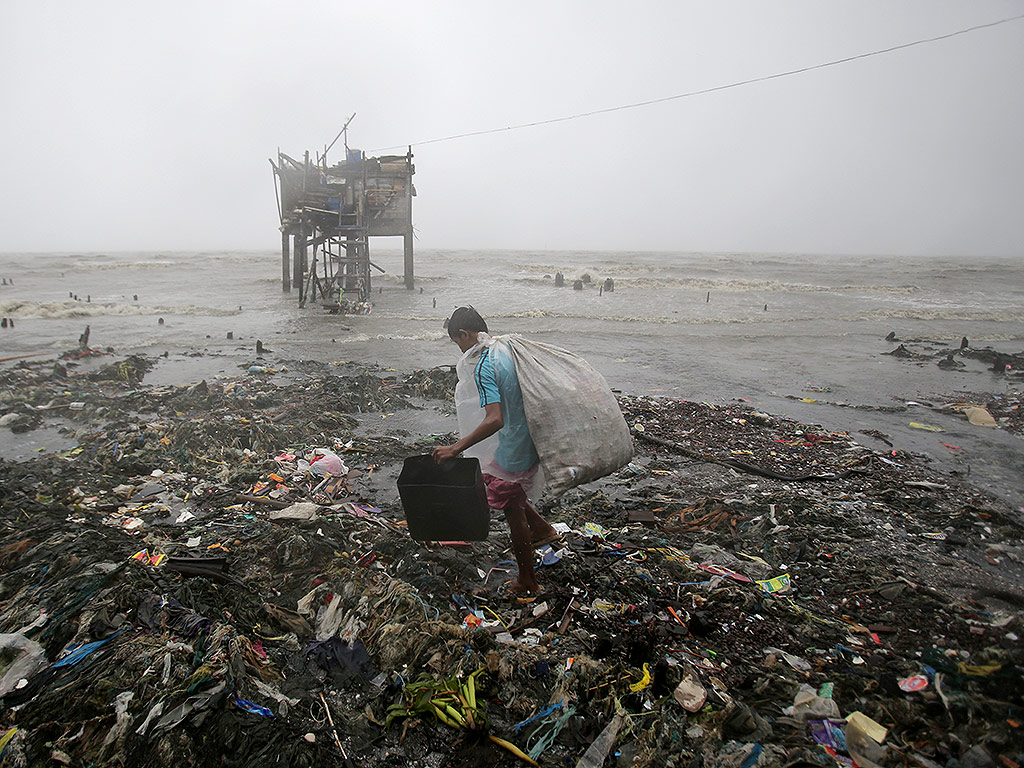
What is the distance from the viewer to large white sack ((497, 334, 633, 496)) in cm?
285

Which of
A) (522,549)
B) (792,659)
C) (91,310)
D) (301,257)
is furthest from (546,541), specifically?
(91,310)

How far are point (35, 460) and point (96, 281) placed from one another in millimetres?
31666

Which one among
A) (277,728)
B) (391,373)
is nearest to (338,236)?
(391,373)

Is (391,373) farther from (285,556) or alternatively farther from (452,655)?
(452,655)

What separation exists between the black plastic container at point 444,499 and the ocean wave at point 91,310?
16819 millimetres

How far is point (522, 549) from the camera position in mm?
3070

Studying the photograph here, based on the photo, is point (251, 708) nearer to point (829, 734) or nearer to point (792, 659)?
point (829, 734)

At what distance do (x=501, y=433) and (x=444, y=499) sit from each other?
47 centimetres

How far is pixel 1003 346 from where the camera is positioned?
13367 millimetres

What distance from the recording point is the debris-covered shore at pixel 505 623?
206 centimetres

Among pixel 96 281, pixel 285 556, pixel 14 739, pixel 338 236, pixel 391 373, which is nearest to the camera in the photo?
pixel 14 739

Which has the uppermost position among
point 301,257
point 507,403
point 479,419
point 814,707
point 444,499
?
point 301,257

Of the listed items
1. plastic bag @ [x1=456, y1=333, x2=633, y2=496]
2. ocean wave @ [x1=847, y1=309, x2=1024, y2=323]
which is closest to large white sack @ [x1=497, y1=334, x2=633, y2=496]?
plastic bag @ [x1=456, y1=333, x2=633, y2=496]

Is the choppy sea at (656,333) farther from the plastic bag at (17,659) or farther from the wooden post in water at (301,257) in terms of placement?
the plastic bag at (17,659)
